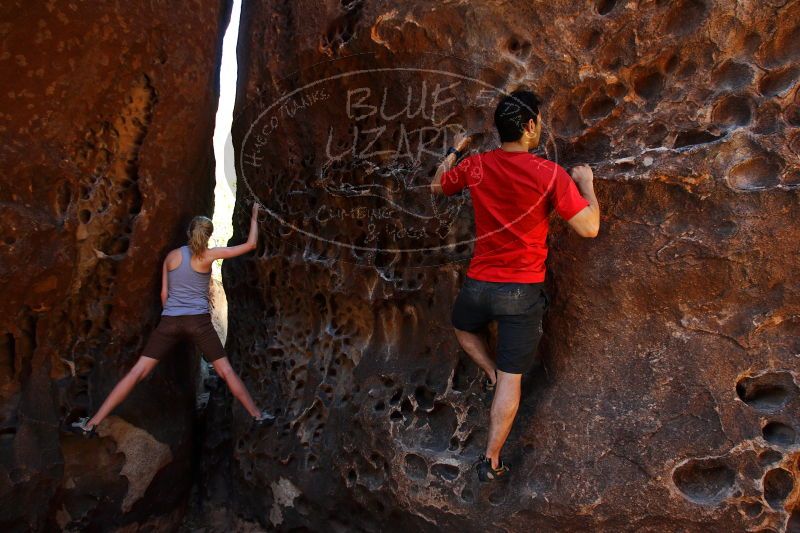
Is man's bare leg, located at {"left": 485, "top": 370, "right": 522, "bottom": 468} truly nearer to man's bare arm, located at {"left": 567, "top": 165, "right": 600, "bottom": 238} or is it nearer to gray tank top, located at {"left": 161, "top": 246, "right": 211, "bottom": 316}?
man's bare arm, located at {"left": 567, "top": 165, "right": 600, "bottom": 238}

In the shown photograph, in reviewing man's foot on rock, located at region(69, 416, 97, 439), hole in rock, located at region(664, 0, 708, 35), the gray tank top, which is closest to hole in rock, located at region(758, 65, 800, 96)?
hole in rock, located at region(664, 0, 708, 35)

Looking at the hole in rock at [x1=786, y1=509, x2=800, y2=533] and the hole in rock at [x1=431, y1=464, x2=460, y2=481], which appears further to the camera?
the hole in rock at [x1=431, y1=464, x2=460, y2=481]

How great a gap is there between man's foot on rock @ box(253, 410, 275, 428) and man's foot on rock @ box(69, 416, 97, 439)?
2.74 ft

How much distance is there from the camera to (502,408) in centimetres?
244

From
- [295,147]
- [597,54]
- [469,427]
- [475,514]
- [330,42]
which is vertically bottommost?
[475,514]

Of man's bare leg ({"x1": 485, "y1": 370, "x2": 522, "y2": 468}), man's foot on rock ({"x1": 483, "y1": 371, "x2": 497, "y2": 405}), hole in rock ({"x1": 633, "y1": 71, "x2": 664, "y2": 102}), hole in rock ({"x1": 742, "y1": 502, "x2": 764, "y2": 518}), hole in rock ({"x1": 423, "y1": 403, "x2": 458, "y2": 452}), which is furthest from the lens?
hole in rock ({"x1": 423, "y1": 403, "x2": 458, "y2": 452})

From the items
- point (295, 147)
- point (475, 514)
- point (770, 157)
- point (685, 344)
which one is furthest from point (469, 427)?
point (295, 147)

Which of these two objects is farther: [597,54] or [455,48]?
[455,48]

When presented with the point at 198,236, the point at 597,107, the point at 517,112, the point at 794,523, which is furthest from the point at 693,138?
the point at 198,236

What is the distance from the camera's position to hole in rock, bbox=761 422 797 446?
226 cm

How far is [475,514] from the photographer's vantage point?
2.68 metres

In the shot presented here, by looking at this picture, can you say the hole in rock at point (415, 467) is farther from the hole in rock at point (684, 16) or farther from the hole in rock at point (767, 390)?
the hole in rock at point (684, 16)

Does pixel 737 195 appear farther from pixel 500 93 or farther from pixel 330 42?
pixel 330 42

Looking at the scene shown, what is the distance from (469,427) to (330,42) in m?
2.08
